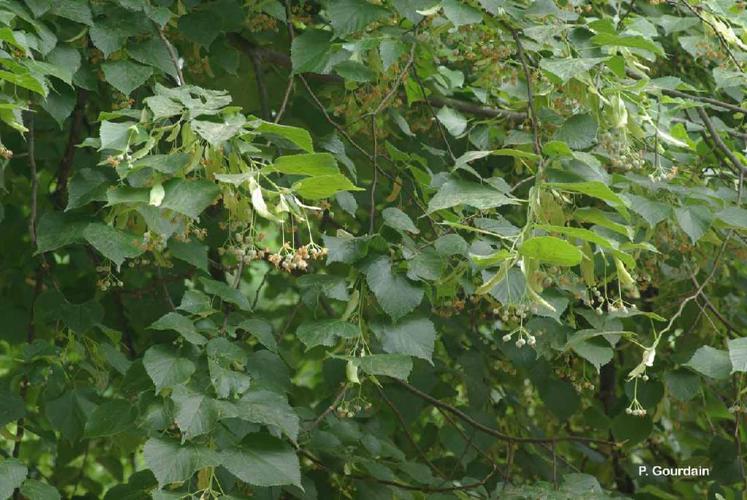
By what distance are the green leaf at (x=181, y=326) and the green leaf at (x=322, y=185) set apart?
1.17 feet

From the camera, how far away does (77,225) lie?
191 cm

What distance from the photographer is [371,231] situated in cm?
207

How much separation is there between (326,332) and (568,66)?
0.66 m

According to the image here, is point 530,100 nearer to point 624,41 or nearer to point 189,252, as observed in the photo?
point 624,41

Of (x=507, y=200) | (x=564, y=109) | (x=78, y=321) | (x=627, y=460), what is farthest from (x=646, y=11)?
(x=78, y=321)

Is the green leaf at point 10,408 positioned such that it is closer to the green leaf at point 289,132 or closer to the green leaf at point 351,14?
the green leaf at point 289,132

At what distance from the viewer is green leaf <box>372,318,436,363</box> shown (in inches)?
73.4

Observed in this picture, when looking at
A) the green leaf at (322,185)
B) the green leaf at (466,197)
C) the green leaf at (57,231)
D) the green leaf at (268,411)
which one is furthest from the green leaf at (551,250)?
the green leaf at (57,231)

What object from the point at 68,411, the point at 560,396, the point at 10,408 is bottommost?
the point at 560,396

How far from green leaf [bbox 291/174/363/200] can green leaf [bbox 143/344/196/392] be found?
389 millimetres

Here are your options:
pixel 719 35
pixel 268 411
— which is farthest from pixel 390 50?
pixel 719 35

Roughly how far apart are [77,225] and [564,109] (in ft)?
3.34

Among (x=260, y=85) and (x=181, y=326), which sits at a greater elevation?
(x=181, y=326)

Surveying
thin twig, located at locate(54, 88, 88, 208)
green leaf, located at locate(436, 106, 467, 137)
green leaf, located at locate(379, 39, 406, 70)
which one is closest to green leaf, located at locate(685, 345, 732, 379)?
green leaf, located at locate(436, 106, 467, 137)
